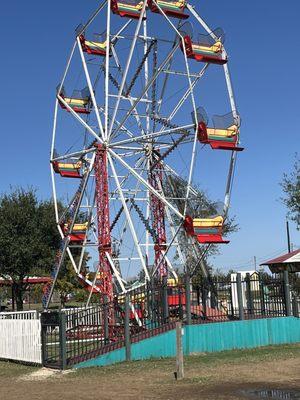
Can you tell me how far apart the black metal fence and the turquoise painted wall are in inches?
9.4

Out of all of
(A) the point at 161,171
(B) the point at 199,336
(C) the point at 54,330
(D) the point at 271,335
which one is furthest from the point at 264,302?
(A) the point at 161,171

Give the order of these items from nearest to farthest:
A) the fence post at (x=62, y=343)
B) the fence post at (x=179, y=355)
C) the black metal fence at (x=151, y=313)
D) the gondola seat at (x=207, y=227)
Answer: the fence post at (x=179, y=355)
the fence post at (x=62, y=343)
the black metal fence at (x=151, y=313)
the gondola seat at (x=207, y=227)

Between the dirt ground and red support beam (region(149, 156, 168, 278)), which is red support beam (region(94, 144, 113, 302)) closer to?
red support beam (region(149, 156, 168, 278))

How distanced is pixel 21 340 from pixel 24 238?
24420 mm

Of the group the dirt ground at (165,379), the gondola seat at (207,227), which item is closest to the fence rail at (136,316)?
the dirt ground at (165,379)

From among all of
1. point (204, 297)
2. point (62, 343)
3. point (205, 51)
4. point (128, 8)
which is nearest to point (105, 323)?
point (62, 343)

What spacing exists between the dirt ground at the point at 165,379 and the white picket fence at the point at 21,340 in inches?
24.1

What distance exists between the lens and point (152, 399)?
33.7ft

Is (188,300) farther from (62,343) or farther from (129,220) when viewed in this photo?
(129,220)

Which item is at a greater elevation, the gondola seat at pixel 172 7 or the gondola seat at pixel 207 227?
the gondola seat at pixel 172 7

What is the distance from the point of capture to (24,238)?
136 ft

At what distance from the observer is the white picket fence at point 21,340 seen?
664 inches

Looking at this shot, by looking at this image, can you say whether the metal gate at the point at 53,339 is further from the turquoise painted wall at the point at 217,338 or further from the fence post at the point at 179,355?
the fence post at the point at 179,355

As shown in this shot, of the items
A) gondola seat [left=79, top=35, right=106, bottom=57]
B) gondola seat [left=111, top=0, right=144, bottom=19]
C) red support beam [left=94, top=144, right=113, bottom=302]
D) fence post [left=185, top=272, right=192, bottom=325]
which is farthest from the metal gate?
gondola seat [left=79, top=35, right=106, bottom=57]
